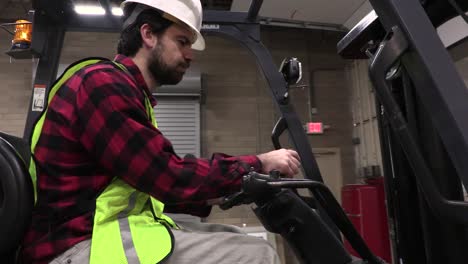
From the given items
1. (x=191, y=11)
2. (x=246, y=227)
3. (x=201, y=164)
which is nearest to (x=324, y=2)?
(x=246, y=227)

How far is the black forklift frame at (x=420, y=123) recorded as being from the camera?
0.98 meters

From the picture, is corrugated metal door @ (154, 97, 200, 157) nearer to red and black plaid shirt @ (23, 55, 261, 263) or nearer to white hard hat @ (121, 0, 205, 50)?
white hard hat @ (121, 0, 205, 50)

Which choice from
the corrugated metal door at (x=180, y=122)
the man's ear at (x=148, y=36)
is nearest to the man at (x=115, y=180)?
the man's ear at (x=148, y=36)

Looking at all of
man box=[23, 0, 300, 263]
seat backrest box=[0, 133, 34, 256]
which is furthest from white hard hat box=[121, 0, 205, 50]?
seat backrest box=[0, 133, 34, 256]

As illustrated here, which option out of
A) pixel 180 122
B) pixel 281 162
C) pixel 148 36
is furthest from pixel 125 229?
pixel 180 122

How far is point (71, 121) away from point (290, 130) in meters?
1.63

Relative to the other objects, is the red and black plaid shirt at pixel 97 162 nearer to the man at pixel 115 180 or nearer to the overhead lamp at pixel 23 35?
the man at pixel 115 180

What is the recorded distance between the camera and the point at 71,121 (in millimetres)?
1461

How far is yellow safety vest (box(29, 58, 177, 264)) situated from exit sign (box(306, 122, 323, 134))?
662 centimetres

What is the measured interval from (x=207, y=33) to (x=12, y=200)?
2.36 m

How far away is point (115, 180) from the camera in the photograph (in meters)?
1.46

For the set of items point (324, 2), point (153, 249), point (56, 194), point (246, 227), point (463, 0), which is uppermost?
point (324, 2)

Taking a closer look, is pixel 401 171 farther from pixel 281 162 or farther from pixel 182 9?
pixel 182 9

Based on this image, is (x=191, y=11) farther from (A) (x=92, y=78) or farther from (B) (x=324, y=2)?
(B) (x=324, y=2)
